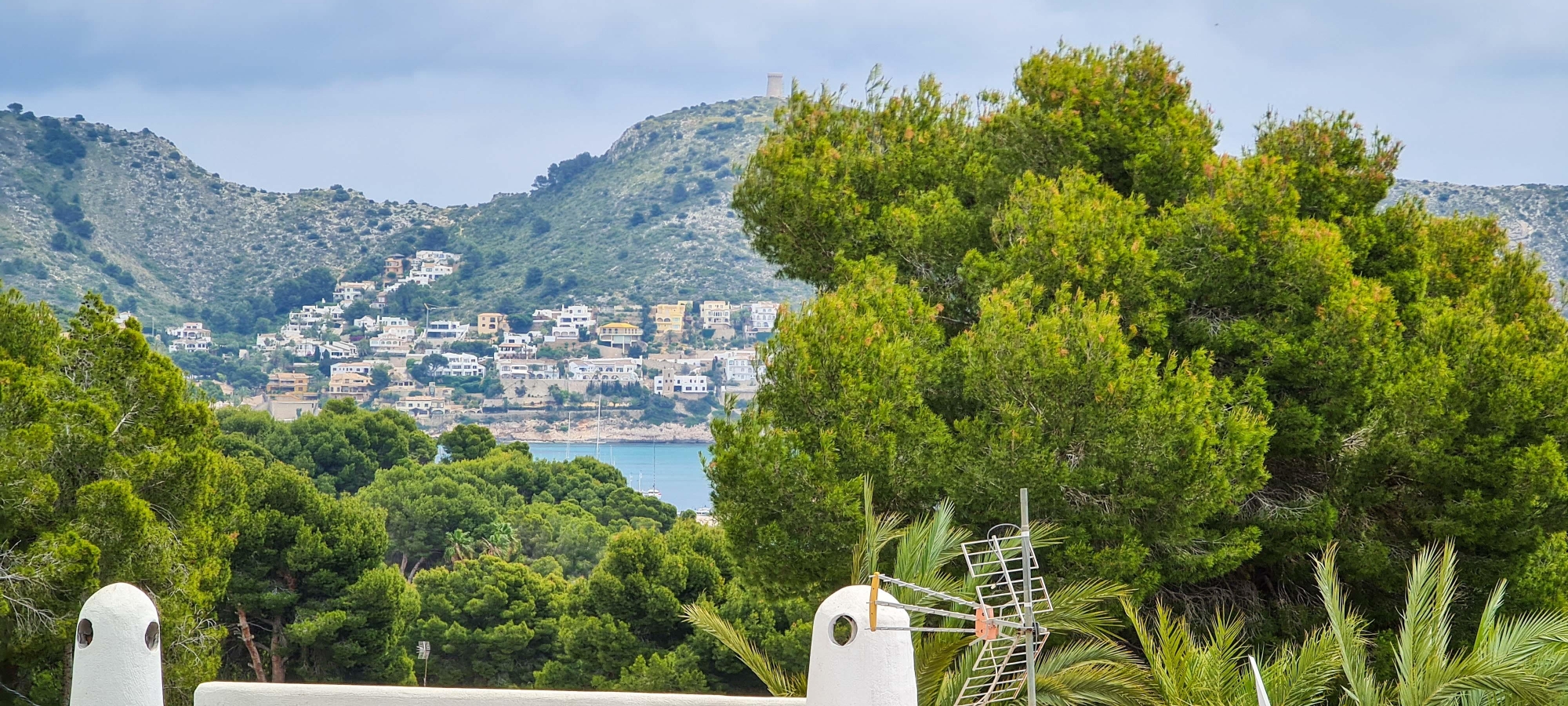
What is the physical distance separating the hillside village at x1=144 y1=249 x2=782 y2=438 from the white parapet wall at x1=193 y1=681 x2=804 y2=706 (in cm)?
5697

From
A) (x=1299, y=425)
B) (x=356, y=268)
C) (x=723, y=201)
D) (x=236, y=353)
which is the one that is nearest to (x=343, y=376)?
(x=236, y=353)

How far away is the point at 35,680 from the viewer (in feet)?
45.9

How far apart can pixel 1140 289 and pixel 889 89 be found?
448cm

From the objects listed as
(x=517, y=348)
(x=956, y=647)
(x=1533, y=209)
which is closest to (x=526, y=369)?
(x=517, y=348)

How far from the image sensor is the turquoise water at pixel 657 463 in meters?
63.1

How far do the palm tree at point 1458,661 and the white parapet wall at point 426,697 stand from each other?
3144 millimetres

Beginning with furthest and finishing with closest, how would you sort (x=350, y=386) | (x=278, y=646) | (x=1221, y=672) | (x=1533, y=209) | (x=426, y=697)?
(x=350, y=386) < (x=1533, y=209) < (x=278, y=646) < (x=1221, y=672) < (x=426, y=697)

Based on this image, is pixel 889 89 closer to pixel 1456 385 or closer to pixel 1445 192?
pixel 1456 385

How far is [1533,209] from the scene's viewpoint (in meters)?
33.9

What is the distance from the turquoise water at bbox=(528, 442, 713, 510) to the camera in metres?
63.1

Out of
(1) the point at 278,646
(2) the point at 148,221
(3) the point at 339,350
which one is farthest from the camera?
(3) the point at 339,350

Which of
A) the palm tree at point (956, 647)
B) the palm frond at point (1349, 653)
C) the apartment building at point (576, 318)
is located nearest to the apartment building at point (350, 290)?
the apartment building at point (576, 318)

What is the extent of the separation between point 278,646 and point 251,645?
465 millimetres

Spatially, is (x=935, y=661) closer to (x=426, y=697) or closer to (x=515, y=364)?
(x=426, y=697)
